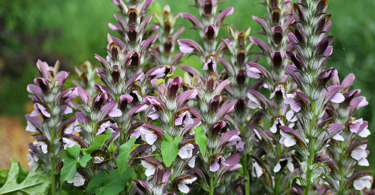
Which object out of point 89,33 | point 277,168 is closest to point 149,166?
point 277,168

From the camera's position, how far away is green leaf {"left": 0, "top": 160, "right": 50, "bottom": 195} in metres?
0.73

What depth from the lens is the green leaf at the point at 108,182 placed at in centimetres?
61

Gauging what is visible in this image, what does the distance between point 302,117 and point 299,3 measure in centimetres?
22

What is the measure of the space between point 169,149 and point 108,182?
0.16 meters

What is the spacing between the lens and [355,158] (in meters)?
0.68

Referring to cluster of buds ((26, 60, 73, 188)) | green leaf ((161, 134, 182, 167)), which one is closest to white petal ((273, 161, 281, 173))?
green leaf ((161, 134, 182, 167))

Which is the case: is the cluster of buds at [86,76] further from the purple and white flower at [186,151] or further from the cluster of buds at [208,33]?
the purple and white flower at [186,151]

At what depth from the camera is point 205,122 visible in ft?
2.04

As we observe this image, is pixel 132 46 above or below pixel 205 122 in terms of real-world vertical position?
above

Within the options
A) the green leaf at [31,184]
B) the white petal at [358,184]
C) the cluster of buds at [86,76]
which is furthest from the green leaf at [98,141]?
the white petal at [358,184]

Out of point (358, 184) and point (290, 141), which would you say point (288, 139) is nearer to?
point (290, 141)

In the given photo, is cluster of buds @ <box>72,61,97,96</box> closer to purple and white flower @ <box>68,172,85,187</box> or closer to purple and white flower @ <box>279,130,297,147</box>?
purple and white flower @ <box>68,172,85,187</box>

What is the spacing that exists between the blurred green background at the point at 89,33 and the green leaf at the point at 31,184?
5.05 feet

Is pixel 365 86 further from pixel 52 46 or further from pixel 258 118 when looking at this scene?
pixel 52 46
